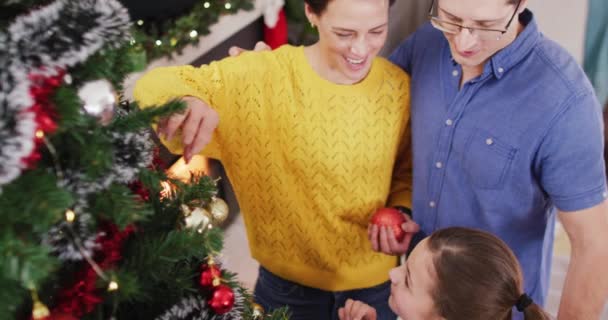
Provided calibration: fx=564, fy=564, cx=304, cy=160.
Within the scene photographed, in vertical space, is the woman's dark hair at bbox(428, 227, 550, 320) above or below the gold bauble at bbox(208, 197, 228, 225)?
below

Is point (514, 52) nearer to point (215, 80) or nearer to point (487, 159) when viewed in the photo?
point (487, 159)

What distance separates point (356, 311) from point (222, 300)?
0.55 meters

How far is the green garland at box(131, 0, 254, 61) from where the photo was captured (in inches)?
84.4

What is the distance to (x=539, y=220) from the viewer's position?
1.21m

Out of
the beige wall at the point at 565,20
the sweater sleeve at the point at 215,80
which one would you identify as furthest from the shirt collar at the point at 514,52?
the beige wall at the point at 565,20

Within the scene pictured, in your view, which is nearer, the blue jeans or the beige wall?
the blue jeans

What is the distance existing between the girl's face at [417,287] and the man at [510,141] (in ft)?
0.29

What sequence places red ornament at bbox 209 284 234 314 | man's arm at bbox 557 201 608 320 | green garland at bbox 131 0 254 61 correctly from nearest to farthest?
red ornament at bbox 209 284 234 314, man's arm at bbox 557 201 608 320, green garland at bbox 131 0 254 61

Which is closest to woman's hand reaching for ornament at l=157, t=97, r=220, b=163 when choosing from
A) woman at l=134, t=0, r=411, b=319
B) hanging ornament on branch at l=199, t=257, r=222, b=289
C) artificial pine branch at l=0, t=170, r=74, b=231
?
woman at l=134, t=0, r=411, b=319

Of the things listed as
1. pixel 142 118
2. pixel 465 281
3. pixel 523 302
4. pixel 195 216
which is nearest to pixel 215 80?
pixel 195 216

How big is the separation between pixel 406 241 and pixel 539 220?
287 millimetres

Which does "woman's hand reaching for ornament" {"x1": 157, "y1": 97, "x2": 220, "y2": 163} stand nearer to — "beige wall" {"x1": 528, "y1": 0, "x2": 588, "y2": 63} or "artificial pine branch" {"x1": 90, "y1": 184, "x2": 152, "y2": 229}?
"artificial pine branch" {"x1": 90, "y1": 184, "x2": 152, "y2": 229}

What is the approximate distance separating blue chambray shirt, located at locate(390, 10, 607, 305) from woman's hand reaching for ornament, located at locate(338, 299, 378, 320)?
23 centimetres

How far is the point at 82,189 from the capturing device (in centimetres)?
62
